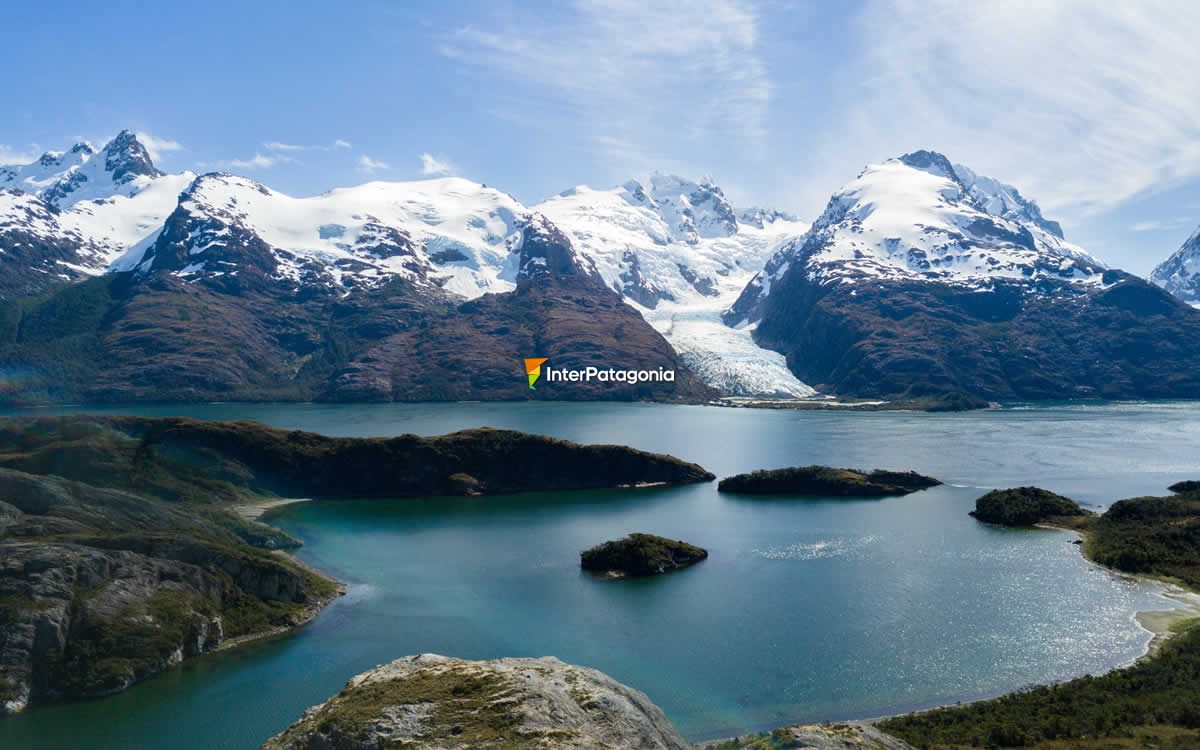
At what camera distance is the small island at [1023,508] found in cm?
10056

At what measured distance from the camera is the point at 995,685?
5416 centimetres

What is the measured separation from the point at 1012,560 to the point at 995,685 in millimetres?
33522

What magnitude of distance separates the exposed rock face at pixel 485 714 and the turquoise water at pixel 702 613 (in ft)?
51.7

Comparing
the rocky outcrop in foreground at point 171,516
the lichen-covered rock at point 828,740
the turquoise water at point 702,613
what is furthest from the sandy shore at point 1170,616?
the rocky outcrop in foreground at point 171,516

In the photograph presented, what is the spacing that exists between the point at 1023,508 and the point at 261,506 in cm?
9205

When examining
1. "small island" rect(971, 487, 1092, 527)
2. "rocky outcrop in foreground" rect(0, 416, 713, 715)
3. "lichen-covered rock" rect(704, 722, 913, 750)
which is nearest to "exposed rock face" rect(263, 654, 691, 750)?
"lichen-covered rock" rect(704, 722, 913, 750)

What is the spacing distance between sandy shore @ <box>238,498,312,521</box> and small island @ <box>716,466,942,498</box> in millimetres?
59959

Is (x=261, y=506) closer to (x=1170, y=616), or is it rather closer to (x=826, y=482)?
(x=826, y=482)

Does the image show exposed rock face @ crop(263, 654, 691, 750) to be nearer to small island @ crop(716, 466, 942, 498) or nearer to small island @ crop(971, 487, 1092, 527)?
small island @ crop(971, 487, 1092, 527)

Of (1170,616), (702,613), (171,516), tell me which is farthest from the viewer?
(171,516)

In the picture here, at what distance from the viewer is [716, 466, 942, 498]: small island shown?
124 metres

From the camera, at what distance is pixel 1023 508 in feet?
334

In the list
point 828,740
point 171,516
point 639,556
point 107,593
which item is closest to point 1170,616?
point 639,556

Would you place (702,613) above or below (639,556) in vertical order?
below
